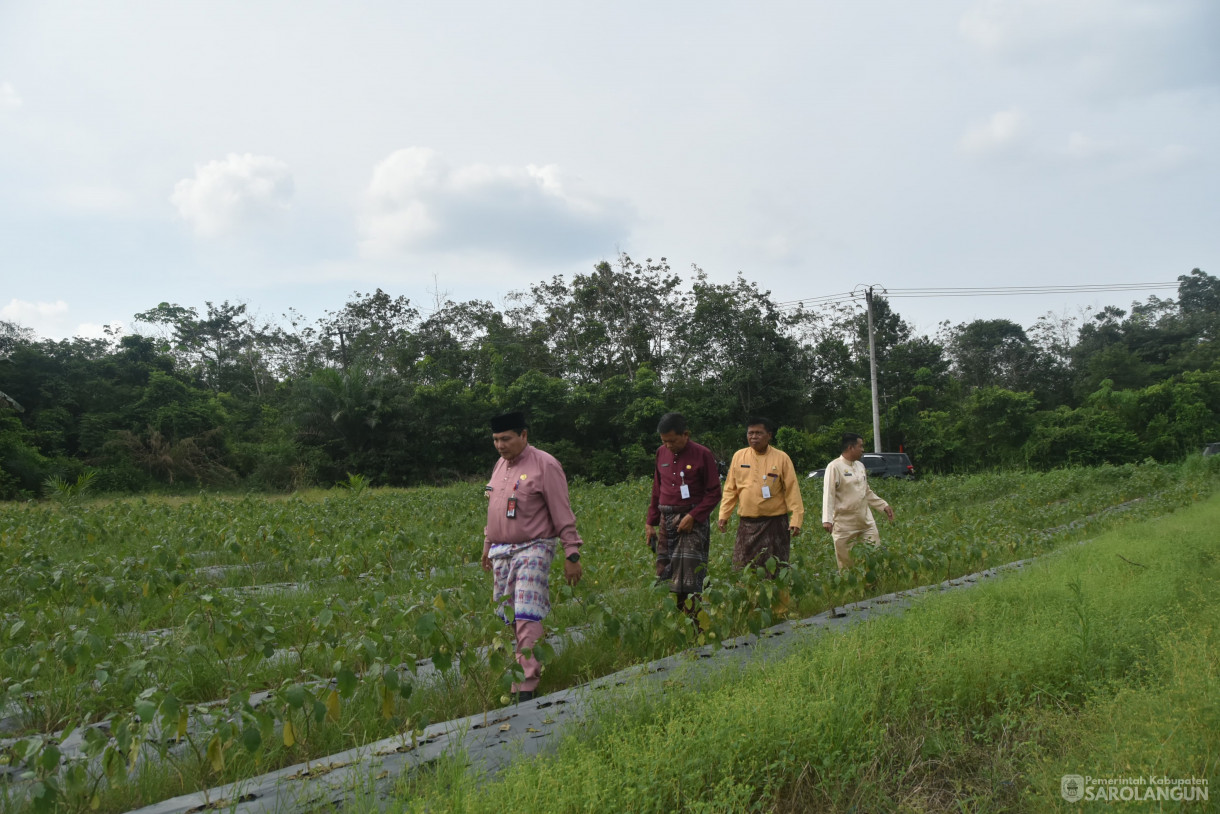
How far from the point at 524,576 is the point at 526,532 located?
0.24 meters

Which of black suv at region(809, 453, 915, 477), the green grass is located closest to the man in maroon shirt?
the green grass

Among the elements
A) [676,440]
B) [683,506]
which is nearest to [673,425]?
[676,440]

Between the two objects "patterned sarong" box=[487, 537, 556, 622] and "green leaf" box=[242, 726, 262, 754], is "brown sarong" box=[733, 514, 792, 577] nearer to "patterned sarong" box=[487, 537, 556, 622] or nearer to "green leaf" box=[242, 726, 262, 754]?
"patterned sarong" box=[487, 537, 556, 622]

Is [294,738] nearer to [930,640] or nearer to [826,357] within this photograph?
[930,640]

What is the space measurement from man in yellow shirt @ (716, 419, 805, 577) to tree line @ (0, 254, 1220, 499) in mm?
23613

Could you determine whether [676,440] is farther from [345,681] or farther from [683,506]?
[345,681]

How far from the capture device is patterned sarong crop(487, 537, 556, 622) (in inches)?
173

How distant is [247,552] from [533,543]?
6.15 meters

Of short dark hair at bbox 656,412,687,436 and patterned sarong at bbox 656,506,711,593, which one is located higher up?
short dark hair at bbox 656,412,687,436

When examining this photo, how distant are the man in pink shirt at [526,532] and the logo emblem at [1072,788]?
2.47m

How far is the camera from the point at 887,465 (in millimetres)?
25438

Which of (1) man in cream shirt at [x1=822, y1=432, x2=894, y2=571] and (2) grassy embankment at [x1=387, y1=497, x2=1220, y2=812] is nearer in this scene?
(2) grassy embankment at [x1=387, y1=497, x2=1220, y2=812]

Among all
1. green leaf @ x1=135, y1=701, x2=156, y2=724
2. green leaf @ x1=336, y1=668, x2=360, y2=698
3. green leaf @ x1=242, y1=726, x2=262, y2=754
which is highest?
green leaf @ x1=135, y1=701, x2=156, y2=724

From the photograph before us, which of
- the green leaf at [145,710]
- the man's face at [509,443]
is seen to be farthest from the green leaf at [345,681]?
the man's face at [509,443]
